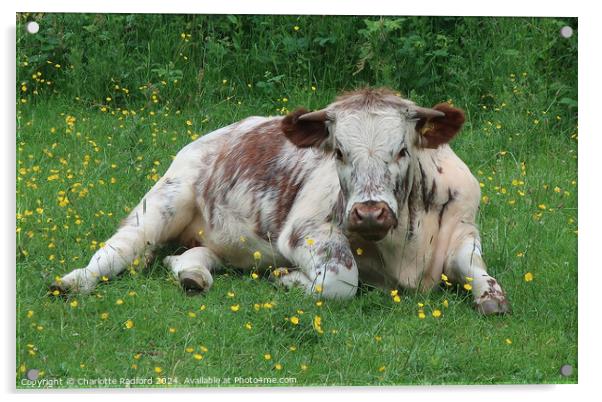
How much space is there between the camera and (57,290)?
9.59 metres

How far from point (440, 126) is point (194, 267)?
1621 mm

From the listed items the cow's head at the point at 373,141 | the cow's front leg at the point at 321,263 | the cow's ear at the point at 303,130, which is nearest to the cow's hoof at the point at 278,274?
the cow's front leg at the point at 321,263

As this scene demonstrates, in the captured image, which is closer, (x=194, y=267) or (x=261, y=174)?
(x=194, y=267)

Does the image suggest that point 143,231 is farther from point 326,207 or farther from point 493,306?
point 493,306

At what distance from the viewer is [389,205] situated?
9242 mm

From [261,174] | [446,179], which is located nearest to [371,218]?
[446,179]

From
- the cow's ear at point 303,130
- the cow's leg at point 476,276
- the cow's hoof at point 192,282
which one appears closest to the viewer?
the cow's leg at point 476,276

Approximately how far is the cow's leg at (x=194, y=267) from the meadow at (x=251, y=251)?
0.08 metres

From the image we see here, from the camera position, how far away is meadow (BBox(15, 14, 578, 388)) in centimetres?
918

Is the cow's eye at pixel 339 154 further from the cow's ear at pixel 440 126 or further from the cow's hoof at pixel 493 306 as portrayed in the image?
the cow's hoof at pixel 493 306

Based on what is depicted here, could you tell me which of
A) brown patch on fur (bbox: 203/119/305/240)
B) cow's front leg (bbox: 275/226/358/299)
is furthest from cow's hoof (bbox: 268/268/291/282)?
brown patch on fur (bbox: 203/119/305/240)

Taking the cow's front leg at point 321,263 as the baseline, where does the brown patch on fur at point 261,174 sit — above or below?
above

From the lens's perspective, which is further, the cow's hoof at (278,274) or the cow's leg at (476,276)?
the cow's hoof at (278,274)

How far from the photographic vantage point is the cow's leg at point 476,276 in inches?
378
